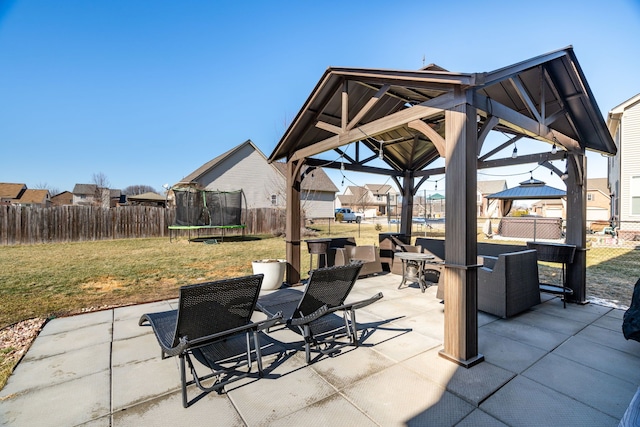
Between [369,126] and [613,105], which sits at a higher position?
[613,105]

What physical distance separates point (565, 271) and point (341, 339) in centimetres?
437

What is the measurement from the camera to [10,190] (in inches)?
1468

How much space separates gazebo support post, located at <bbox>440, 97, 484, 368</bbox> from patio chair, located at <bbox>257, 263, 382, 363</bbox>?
3.00 feet

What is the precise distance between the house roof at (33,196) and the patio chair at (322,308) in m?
53.9

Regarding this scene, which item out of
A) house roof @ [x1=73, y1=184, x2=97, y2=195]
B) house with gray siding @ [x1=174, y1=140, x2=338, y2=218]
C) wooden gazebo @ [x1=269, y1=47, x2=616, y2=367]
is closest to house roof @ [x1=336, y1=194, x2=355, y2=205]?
house with gray siding @ [x1=174, y1=140, x2=338, y2=218]

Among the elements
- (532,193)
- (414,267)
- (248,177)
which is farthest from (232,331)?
(248,177)

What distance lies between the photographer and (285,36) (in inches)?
375

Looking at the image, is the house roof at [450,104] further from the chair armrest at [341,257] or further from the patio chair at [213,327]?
the patio chair at [213,327]

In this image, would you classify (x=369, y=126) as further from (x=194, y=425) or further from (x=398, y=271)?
(x=398, y=271)

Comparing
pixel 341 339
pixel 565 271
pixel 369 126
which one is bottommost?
pixel 341 339

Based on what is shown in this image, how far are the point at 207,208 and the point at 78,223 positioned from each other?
5.72 meters

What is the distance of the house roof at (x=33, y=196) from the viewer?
40453 mm

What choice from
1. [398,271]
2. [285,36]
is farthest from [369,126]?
[285,36]

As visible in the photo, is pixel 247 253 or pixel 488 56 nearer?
pixel 488 56
